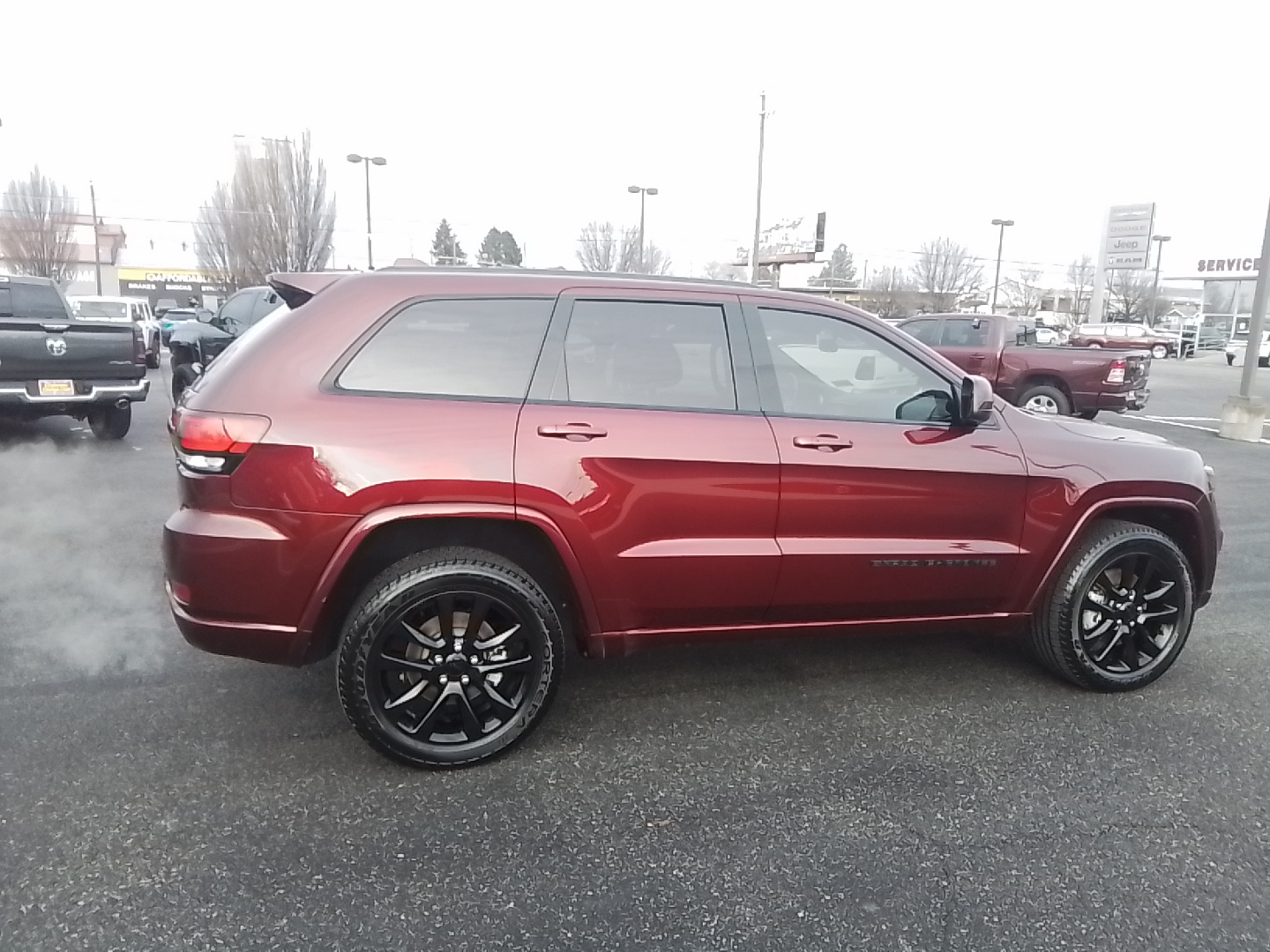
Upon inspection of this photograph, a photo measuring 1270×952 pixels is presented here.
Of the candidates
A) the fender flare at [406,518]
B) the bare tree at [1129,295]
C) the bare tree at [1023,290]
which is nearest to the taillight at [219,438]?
the fender flare at [406,518]

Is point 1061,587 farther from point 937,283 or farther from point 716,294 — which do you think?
point 937,283

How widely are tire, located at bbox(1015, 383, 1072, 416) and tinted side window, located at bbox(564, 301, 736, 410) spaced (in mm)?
11067

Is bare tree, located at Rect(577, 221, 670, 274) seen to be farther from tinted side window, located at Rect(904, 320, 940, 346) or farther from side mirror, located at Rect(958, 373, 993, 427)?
side mirror, located at Rect(958, 373, 993, 427)

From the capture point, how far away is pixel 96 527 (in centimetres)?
609

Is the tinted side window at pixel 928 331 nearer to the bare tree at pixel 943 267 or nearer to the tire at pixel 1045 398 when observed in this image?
the tire at pixel 1045 398

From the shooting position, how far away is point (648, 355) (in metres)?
3.32

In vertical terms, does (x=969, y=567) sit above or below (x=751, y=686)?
above

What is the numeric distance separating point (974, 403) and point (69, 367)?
A: 874 centimetres

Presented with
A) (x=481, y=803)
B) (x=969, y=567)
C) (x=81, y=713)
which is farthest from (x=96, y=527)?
(x=969, y=567)

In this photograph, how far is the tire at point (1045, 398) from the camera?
13078mm

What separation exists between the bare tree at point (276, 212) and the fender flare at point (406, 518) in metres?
36.7

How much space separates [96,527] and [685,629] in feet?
15.7

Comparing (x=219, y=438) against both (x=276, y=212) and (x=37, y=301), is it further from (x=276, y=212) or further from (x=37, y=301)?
(x=276, y=212)

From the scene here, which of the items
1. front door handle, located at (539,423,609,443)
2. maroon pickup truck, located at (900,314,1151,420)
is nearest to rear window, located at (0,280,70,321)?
front door handle, located at (539,423,609,443)
